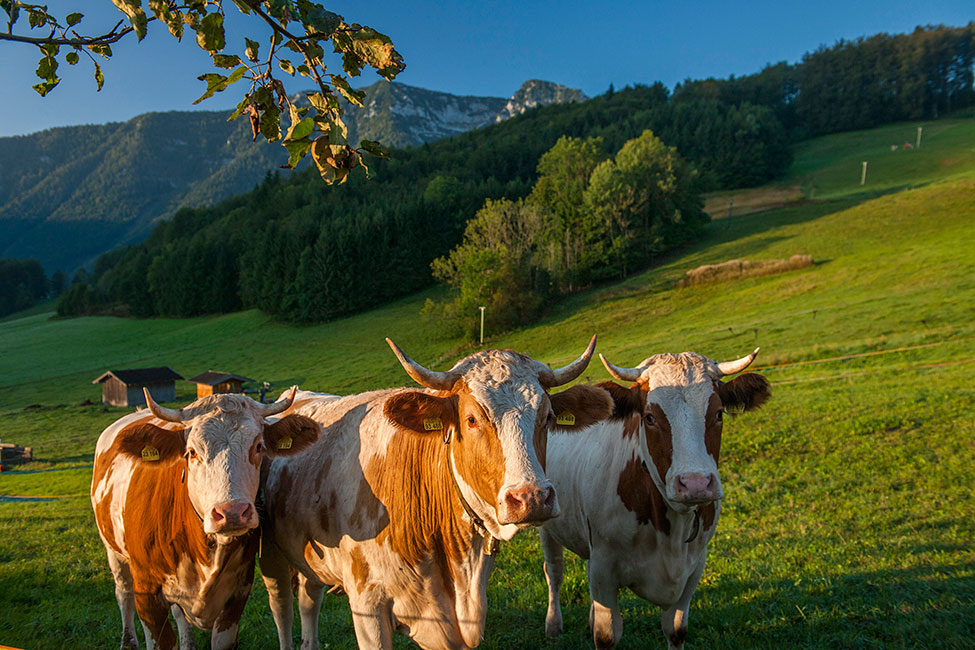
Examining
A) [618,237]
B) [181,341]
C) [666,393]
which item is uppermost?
[666,393]

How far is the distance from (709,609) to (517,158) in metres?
103

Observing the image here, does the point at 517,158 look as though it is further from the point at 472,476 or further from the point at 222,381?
the point at 472,476

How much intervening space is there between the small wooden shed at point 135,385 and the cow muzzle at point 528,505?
43603mm

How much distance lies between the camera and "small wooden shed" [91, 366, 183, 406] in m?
40.1

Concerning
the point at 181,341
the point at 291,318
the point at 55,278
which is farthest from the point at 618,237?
the point at 55,278

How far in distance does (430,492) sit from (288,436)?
1.22 m

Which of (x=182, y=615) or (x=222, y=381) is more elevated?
(x=182, y=615)

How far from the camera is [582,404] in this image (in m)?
4.23

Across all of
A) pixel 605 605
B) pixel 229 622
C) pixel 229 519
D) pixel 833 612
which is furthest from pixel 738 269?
pixel 229 519

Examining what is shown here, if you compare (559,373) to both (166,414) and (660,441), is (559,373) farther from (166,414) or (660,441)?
(166,414)

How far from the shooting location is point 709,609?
588 cm

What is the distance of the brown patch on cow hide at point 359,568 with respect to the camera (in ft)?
13.1

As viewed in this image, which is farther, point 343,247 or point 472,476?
point 343,247

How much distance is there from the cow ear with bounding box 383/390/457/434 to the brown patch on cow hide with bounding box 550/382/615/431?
827 millimetres
